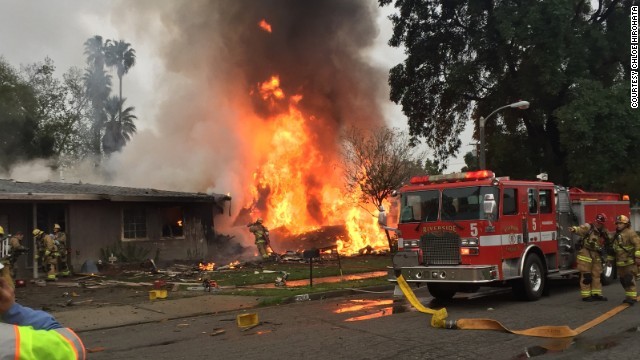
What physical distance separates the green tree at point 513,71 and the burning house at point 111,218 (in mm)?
10854

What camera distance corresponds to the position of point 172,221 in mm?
18875

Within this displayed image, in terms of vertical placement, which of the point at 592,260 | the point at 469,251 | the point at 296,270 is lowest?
the point at 296,270

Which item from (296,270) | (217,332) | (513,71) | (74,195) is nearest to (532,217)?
(217,332)

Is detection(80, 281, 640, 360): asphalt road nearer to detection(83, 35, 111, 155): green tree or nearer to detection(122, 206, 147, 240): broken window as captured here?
detection(122, 206, 147, 240): broken window

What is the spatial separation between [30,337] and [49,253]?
1402 cm

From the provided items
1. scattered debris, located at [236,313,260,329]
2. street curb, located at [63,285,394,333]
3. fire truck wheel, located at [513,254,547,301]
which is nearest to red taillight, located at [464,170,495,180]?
fire truck wheel, located at [513,254,547,301]

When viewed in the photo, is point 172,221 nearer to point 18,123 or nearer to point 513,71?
point 513,71

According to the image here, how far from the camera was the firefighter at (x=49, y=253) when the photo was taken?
47.0ft

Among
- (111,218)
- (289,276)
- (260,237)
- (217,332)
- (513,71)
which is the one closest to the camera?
(217,332)

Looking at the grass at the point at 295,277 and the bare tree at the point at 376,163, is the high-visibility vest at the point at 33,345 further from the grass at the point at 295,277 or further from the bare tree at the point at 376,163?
the bare tree at the point at 376,163

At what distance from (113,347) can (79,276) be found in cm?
915

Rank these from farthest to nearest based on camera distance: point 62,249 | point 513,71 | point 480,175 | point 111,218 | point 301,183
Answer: point 301,183 < point 513,71 < point 111,218 < point 62,249 < point 480,175

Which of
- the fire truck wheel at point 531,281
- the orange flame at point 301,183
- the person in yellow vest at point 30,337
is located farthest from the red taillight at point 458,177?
the orange flame at point 301,183

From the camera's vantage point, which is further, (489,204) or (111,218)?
(111,218)
